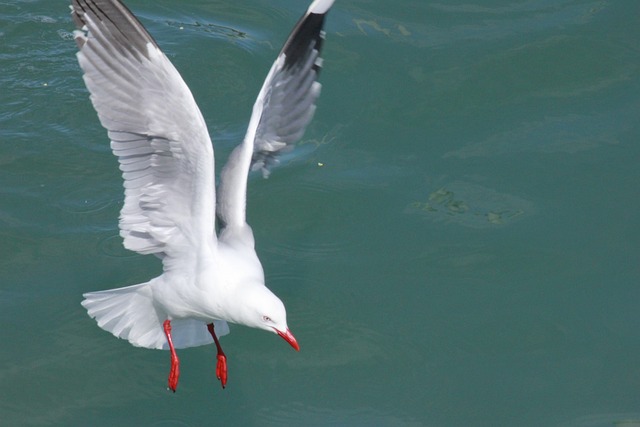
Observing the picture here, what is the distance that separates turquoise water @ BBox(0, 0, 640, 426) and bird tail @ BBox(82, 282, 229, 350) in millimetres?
179

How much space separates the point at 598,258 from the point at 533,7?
8.16 feet

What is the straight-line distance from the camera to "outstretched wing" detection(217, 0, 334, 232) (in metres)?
4.81

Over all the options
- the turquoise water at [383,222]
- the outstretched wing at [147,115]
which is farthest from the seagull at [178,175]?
the turquoise water at [383,222]

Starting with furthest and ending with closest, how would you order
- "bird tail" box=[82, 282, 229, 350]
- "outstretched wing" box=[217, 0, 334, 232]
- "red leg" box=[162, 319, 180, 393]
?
Result: 1. "bird tail" box=[82, 282, 229, 350]
2. "red leg" box=[162, 319, 180, 393]
3. "outstretched wing" box=[217, 0, 334, 232]

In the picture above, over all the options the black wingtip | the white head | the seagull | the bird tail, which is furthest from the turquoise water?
the black wingtip

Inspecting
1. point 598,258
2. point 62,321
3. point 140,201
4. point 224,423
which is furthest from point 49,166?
point 598,258

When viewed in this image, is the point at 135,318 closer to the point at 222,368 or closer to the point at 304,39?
the point at 222,368

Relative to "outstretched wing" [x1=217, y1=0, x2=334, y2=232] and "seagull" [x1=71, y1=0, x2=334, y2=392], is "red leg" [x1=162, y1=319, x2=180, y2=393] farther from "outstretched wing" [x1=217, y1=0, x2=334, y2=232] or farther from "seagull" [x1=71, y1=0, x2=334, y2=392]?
"outstretched wing" [x1=217, y1=0, x2=334, y2=232]

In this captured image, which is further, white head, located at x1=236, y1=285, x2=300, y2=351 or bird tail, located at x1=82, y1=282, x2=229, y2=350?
bird tail, located at x1=82, y1=282, x2=229, y2=350

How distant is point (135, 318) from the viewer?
5.24 metres

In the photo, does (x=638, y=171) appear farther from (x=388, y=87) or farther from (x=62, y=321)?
(x=62, y=321)

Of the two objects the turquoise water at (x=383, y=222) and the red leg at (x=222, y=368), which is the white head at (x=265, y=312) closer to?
the red leg at (x=222, y=368)

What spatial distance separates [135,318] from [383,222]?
1.62m

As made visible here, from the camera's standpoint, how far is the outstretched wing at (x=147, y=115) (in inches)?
176
